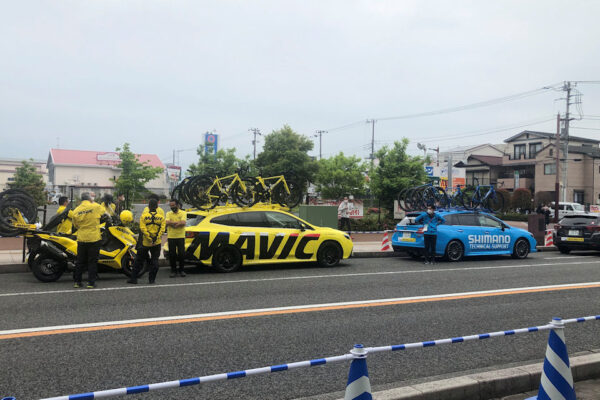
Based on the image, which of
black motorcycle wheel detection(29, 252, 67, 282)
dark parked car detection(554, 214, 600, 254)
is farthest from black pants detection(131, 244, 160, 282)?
dark parked car detection(554, 214, 600, 254)

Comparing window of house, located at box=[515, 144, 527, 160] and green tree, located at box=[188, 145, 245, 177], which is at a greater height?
window of house, located at box=[515, 144, 527, 160]

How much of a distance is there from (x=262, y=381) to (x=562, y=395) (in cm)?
247

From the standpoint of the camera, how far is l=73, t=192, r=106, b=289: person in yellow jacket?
896 centimetres

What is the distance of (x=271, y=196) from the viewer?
1309cm

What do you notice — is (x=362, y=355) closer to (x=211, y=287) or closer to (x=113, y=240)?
(x=211, y=287)

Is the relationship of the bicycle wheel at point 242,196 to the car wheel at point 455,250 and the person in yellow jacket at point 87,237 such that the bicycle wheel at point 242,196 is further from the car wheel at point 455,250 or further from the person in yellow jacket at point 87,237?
the car wheel at point 455,250

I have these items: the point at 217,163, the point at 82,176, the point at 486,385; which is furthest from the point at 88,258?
the point at 82,176

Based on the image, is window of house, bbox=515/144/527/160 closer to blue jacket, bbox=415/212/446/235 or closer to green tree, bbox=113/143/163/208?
green tree, bbox=113/143/163/208

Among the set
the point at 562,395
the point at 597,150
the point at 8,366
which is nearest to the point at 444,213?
the point at 562,395

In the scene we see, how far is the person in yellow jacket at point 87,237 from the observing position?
896cm

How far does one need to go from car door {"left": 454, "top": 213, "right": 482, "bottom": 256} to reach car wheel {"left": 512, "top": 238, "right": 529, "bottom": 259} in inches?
63.2

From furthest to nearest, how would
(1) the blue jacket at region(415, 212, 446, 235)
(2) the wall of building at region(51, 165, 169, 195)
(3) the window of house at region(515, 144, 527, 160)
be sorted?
(2) the wall of building at region(51, 165, 169, 195), (3) the window of house at region(515, 144, 527, 160), (1) the blue jacket at region(415, 212, 446, 235)

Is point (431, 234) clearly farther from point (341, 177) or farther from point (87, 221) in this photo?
point (341, 177)

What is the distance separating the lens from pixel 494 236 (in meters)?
15.1
